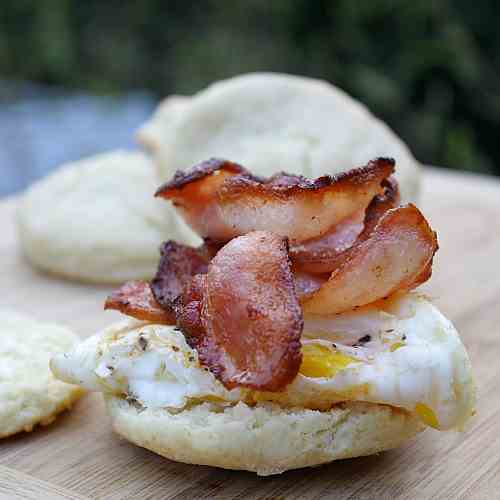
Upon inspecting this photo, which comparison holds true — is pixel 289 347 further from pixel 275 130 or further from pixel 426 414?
pixel 275 130

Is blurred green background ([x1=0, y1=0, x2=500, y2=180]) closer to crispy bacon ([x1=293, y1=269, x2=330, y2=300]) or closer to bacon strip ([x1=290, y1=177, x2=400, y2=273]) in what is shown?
bacon strip ([x1=290, y1=177, x2=400, y2=273])

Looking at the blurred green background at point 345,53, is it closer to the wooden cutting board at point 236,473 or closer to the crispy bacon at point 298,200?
the wooden cutting board at point 236,473

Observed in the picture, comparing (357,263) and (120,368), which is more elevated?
(357,263)

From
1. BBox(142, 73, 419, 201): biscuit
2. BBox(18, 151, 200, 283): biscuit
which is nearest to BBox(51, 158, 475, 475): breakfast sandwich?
BBox(18, 151, 200, 283): biscuit

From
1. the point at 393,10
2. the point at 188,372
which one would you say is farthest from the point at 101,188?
the point at 393,10

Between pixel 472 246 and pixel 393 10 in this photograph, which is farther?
pixel 393 10

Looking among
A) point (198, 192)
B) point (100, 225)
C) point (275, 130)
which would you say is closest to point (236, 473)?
point (198, 192)

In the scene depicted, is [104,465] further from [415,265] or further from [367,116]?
[367,116]
